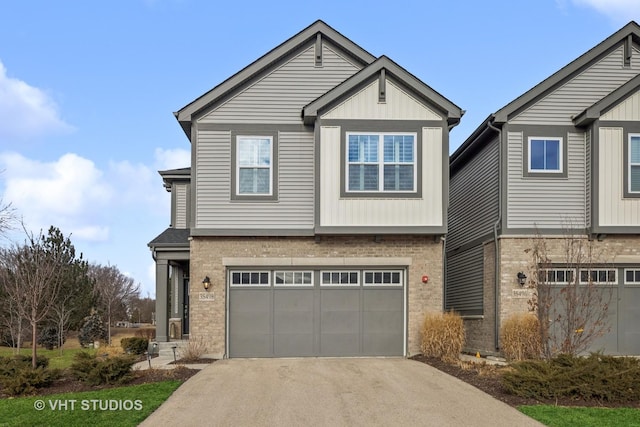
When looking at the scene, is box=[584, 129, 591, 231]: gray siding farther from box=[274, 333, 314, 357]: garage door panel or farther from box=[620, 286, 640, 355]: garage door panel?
box=[274, 333, 314, 357]: garage door panel

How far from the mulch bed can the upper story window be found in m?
4.30

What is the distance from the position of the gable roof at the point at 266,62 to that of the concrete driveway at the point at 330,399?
21.1 ft

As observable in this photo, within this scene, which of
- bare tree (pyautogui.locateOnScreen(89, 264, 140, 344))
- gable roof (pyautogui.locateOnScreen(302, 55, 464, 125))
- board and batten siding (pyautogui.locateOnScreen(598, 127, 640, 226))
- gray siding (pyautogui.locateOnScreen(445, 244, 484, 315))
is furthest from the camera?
bare tree (pyautogui.locateOnScreen(89, 264, 140, 344))

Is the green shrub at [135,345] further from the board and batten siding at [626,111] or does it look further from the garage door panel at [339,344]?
the board and batten siding at [626,111]

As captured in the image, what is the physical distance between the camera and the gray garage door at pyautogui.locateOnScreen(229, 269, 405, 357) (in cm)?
1684

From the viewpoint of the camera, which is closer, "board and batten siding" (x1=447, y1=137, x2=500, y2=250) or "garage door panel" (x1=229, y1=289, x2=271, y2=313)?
"garage door panel" (x1=229, y1=289, x2=271, y2=313)

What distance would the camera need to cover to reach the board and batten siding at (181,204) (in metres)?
21.2

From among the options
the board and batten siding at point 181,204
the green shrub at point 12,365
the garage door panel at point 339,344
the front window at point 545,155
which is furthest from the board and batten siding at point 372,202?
the green shrub at point 12,365

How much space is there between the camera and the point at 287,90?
17.2m

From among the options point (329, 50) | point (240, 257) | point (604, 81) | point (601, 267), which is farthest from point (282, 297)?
point (604, 81)

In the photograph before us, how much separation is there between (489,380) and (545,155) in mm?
6856

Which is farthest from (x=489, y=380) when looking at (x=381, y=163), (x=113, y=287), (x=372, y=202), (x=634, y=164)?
(x=113, y=287)

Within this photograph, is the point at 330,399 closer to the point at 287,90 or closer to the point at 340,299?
the point at 340,299

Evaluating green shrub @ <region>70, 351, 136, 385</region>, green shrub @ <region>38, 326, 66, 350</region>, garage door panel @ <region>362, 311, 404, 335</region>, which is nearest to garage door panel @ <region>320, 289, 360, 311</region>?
garage door panel @ <region>362, 311, 404, 335</region>
